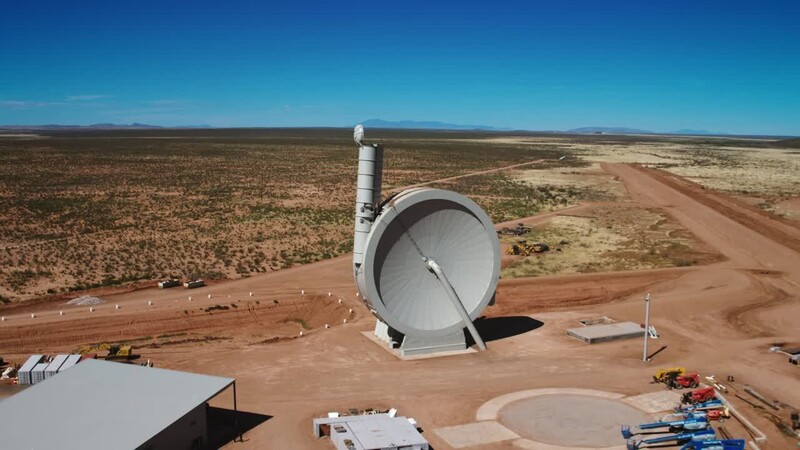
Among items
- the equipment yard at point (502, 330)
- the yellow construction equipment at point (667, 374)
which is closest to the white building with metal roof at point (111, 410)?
the equipment yard at point (502, 330)

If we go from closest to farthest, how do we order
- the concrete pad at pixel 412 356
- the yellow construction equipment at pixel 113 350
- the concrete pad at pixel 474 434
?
the concrete pad at pixel 474 434 → the yellow construction equipment at pixel 113 350 → the concrete pad at pixel 412 356

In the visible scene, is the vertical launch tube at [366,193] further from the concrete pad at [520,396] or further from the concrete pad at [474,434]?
the concrete pad at [474,434]

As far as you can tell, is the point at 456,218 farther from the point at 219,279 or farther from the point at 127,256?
the point at 127,256

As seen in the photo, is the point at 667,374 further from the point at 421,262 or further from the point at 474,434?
the point at 421,262

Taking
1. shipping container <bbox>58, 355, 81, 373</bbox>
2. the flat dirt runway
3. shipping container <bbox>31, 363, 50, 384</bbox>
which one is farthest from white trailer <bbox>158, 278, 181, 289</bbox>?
shipping container <bbox>31, 363, 50, 384</bbox>

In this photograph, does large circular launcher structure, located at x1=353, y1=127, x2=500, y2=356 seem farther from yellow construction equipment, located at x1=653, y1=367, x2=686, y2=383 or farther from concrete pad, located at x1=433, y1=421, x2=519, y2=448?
yellow construction equipment, located at x1=653, y1=367, x2=686, y2=383

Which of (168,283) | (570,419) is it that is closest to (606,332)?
(570,419)
